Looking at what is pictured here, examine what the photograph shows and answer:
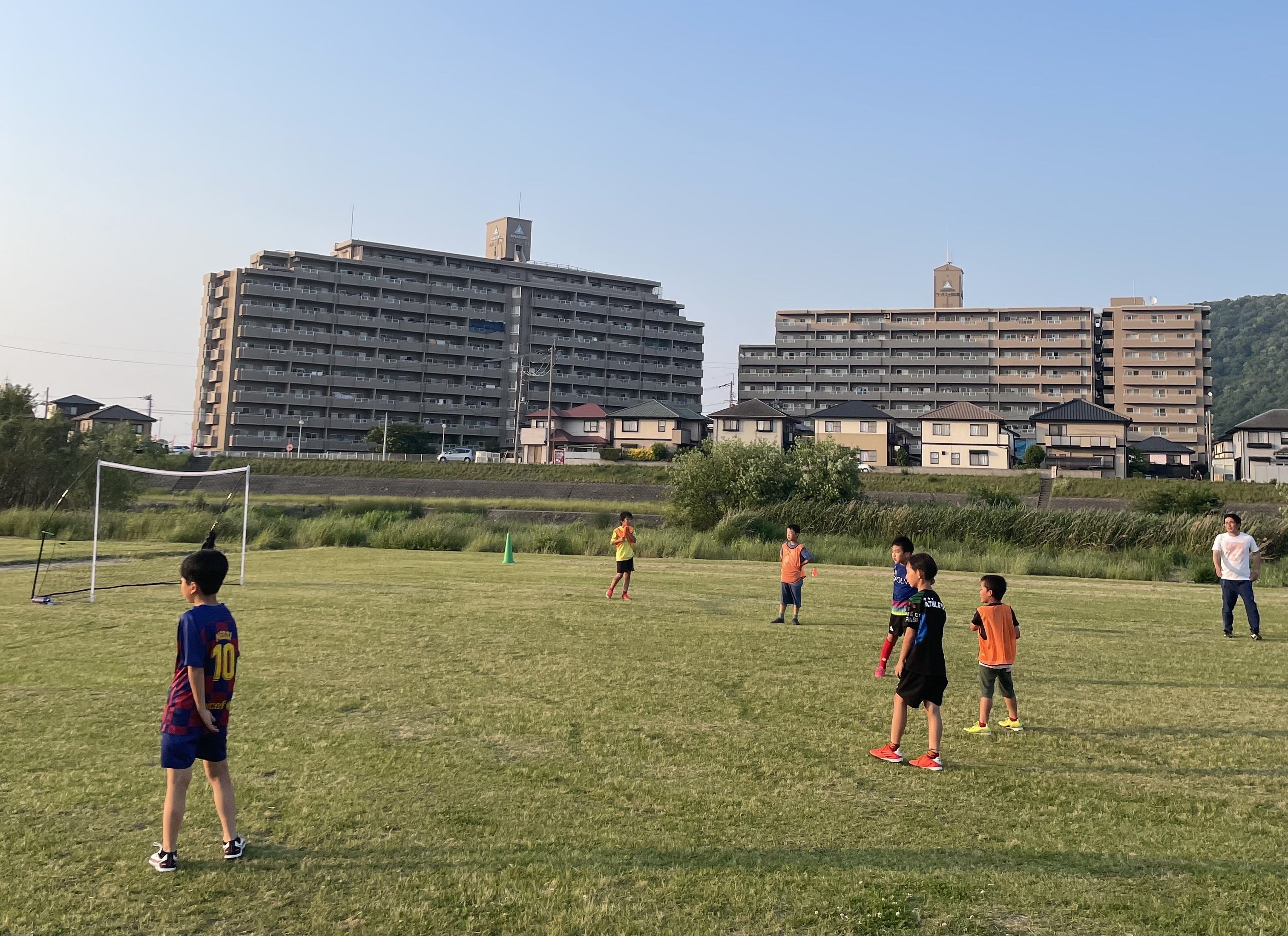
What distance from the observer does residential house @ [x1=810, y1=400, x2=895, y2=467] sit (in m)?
84.6

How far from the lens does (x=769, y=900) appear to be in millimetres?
4469

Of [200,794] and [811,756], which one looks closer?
[200,794]

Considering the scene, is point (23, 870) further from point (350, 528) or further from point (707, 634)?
point (350, 528)

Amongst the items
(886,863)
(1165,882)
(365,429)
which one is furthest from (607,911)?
(365,429)

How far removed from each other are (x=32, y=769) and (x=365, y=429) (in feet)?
320

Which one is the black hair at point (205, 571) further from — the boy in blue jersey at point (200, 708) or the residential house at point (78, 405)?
the residential house at point (78, 405)

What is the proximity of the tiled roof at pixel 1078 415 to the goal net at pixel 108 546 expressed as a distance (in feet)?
220

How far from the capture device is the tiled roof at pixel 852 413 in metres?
84.9

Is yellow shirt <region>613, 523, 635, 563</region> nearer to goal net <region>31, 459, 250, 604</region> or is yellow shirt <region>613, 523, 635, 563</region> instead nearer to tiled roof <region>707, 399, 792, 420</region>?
goal net <region>31, 459, 250, 604</region>

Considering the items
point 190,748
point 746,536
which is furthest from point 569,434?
point 190,748

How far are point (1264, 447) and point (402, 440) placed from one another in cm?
7721

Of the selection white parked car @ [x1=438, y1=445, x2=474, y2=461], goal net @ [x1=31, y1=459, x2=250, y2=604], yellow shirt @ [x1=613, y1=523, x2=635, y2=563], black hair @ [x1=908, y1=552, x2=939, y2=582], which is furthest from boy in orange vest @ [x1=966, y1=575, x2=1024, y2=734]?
white parked car @ [x1=438, y1=445, x2=474, y2=461]

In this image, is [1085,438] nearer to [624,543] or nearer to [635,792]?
[624,543]

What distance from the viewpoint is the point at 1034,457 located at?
77875 mm
